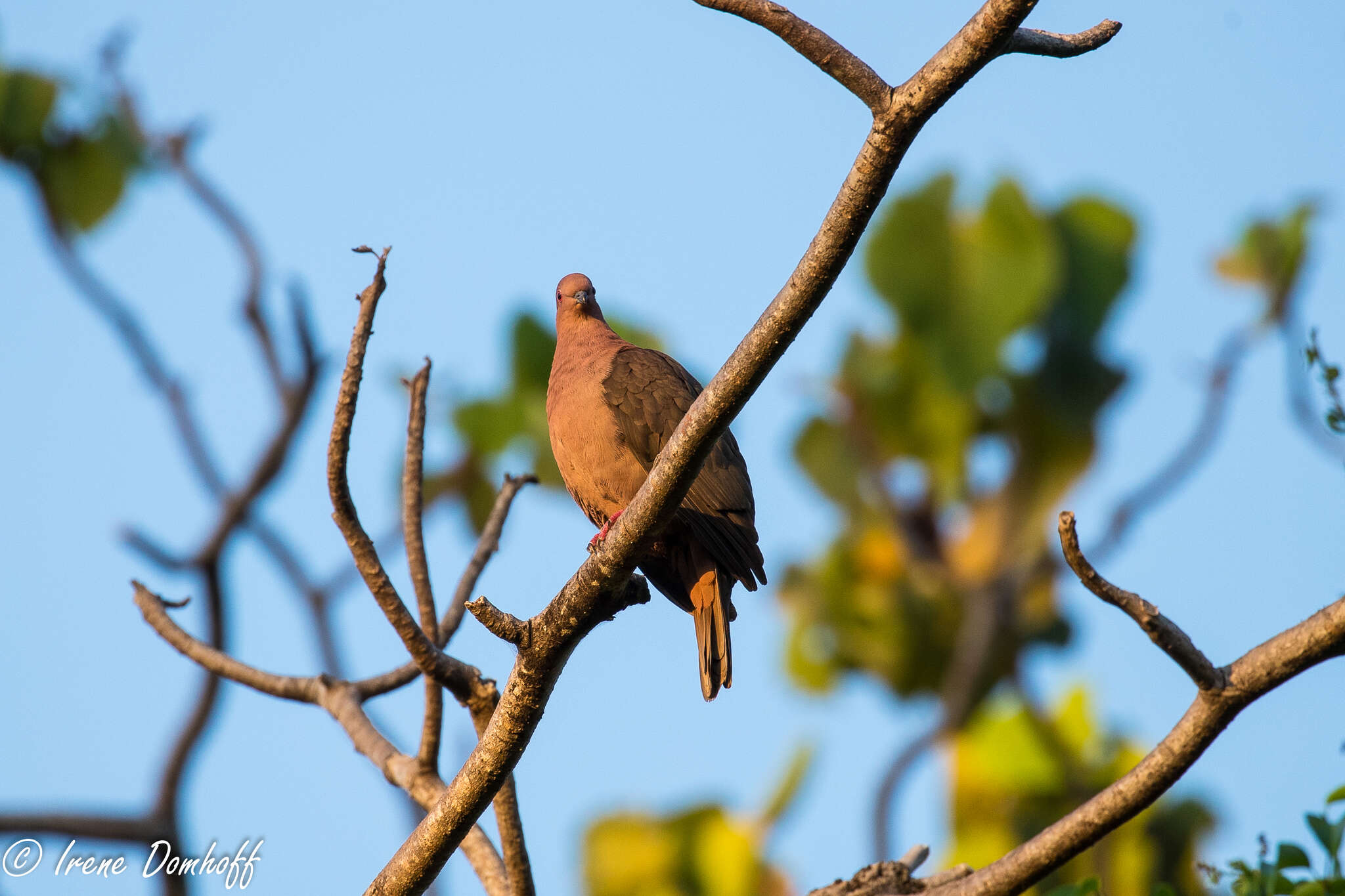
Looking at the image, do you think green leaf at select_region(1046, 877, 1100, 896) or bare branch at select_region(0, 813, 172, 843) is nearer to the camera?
green leaf at select_region(1046, 877, 1100, 896)

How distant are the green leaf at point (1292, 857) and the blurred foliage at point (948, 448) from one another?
10957 millimetres

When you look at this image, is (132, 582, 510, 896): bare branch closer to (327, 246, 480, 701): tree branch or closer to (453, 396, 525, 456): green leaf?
(327, 246, 480, 701): tree branch

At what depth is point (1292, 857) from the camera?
9.58 feet

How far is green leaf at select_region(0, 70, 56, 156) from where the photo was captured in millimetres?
10375

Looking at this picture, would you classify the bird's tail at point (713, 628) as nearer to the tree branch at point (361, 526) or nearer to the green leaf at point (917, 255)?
the tree branch at point (361, 526)

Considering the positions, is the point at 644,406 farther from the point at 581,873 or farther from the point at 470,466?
the point at 470,466

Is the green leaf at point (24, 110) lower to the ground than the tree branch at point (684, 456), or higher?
higher

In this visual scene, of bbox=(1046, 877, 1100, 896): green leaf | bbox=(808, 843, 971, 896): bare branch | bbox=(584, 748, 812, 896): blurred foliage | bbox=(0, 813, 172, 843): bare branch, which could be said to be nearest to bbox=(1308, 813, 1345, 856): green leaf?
bbox=(1046, 877, 1100, 896): green leaf

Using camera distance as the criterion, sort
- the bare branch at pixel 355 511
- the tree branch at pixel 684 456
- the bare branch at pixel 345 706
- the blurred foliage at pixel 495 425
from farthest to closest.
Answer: the blurred foliage at pixel 495 425, the bare branch at pixel 345 706, the bare branch at pixel 355 511, the tree branch at pixel 684 456

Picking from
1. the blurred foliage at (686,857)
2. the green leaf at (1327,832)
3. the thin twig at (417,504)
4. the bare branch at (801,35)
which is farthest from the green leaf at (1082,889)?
the blurred foliage at (686,857)

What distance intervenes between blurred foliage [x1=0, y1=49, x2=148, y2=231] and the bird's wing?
7.33 meters

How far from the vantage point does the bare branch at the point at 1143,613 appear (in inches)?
109

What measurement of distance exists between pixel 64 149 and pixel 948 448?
987 centimetres

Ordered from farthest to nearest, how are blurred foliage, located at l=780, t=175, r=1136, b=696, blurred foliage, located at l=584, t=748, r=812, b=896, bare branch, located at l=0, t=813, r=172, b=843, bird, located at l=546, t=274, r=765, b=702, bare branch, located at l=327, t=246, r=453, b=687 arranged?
blurred foliage, located at l=780, t=175, r=1136, b=696 < blurred foliage, located at l=584, t=748, r=812, b=896 < bare branch, located at l=0, t=813, r=172, b=843 < bird, located at l=546, t=274, r=765, b=702 < bare branch, located at l=327, t=246, r=453, b=687
